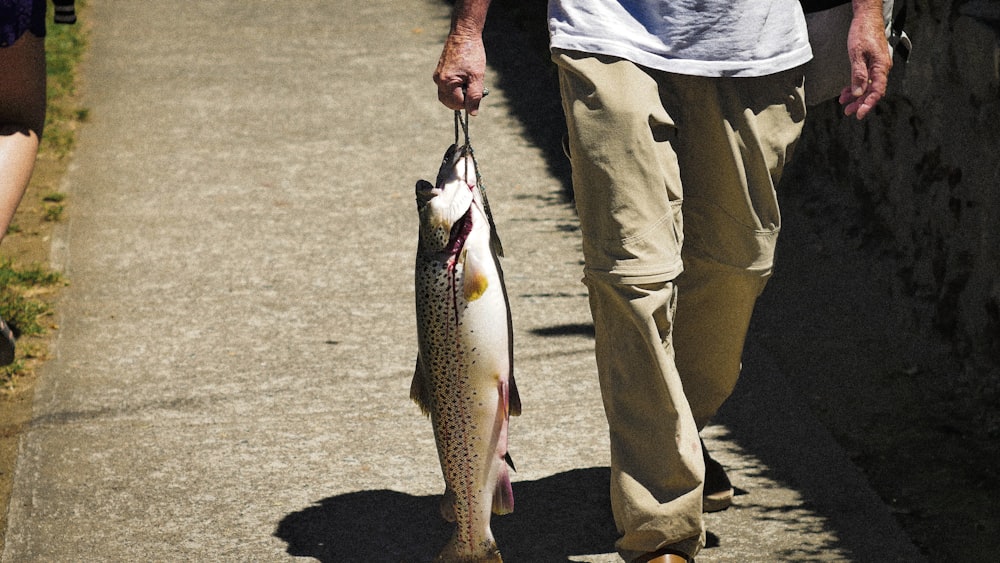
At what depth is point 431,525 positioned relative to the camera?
12.6 ft

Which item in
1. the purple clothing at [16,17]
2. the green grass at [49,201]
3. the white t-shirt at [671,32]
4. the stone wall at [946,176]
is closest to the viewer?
the white t-shirt at [671,32]

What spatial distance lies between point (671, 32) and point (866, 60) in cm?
49

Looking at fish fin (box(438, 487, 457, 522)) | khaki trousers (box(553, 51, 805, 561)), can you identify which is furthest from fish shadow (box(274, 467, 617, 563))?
fish fin (box(438, 487, 457, 522))

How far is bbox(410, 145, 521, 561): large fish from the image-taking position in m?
3.10

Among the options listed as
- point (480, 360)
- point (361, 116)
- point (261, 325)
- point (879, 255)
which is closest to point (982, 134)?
point (879, 255)

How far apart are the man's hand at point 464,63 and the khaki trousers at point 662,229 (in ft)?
0.70

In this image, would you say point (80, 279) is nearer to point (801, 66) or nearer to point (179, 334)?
point (179, 334)

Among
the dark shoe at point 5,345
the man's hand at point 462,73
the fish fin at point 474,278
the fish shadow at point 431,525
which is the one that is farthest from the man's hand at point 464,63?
the dark shoe at point 5,345

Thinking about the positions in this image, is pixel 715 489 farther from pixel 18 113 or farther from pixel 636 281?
pixel 18 113

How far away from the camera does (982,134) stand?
14.4 ft

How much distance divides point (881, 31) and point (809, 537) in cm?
133

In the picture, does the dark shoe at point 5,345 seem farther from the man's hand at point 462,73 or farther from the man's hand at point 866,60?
the man's hand at point 866,60

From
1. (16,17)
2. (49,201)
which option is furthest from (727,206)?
(49,201)

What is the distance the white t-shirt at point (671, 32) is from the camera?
320 centimetres
